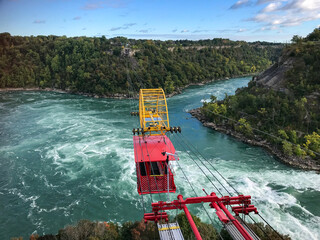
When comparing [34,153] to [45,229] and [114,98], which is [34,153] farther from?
[114,98]

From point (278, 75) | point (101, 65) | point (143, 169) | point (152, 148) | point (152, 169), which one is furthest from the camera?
point (101, 65)

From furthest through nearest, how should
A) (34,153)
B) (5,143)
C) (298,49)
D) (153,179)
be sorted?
(298,49)
(5,143)
(34,153)
(153,179)

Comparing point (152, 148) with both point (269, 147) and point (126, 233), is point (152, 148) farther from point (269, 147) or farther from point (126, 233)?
point (269, 147)

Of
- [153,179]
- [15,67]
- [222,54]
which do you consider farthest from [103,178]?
[222,54]

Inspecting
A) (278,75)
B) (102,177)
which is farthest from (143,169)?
(278,75)

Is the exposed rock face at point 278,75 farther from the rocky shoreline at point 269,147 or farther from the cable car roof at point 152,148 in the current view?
the cable car roof at point 152,148

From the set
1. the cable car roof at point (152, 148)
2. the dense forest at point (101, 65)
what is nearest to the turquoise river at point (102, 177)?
the cable car roof at point (152, 148)
